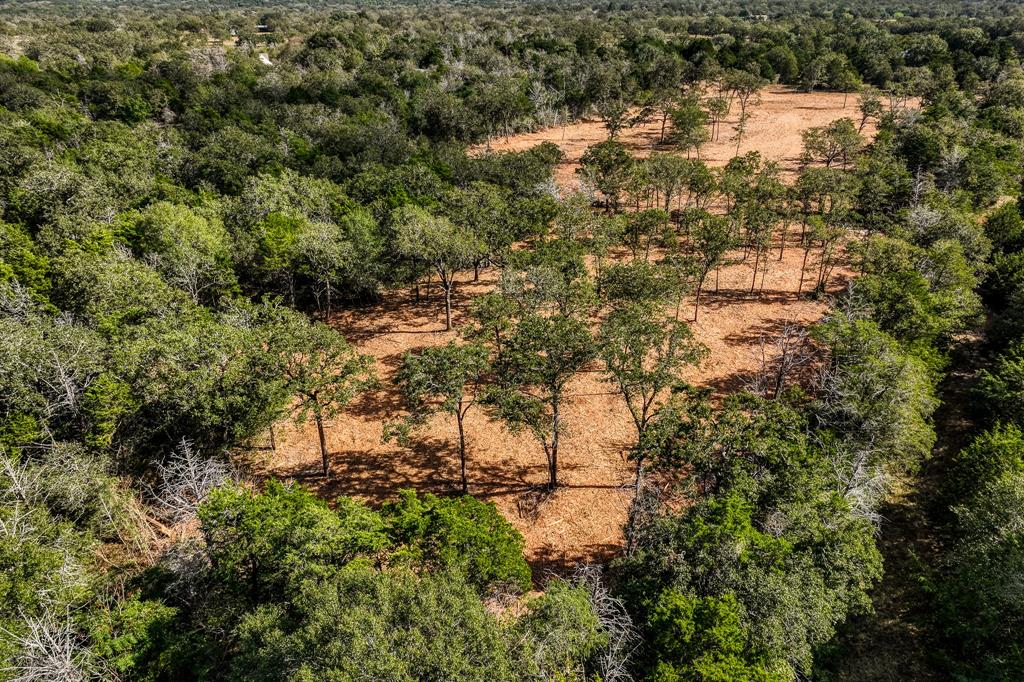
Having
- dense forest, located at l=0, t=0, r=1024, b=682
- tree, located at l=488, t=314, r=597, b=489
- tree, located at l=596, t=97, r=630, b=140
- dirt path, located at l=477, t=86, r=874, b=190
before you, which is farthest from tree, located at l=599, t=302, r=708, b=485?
tree, located at l=596, t=97, r=630, b=140

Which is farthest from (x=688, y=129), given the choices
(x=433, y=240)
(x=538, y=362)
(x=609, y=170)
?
(x=538, y=362)

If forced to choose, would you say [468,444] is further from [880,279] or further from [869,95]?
[869,95]

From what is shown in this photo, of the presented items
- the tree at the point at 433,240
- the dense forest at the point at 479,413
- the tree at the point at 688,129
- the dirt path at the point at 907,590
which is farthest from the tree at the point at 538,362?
the tree at the point at 688,129

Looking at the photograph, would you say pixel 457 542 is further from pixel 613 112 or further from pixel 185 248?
pixel 613 112

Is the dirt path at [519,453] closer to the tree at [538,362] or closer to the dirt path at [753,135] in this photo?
the tree at [538,362]

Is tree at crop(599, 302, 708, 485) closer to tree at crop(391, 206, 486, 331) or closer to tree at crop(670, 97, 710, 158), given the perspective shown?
tree at crop(391, 206, 486, 331)
